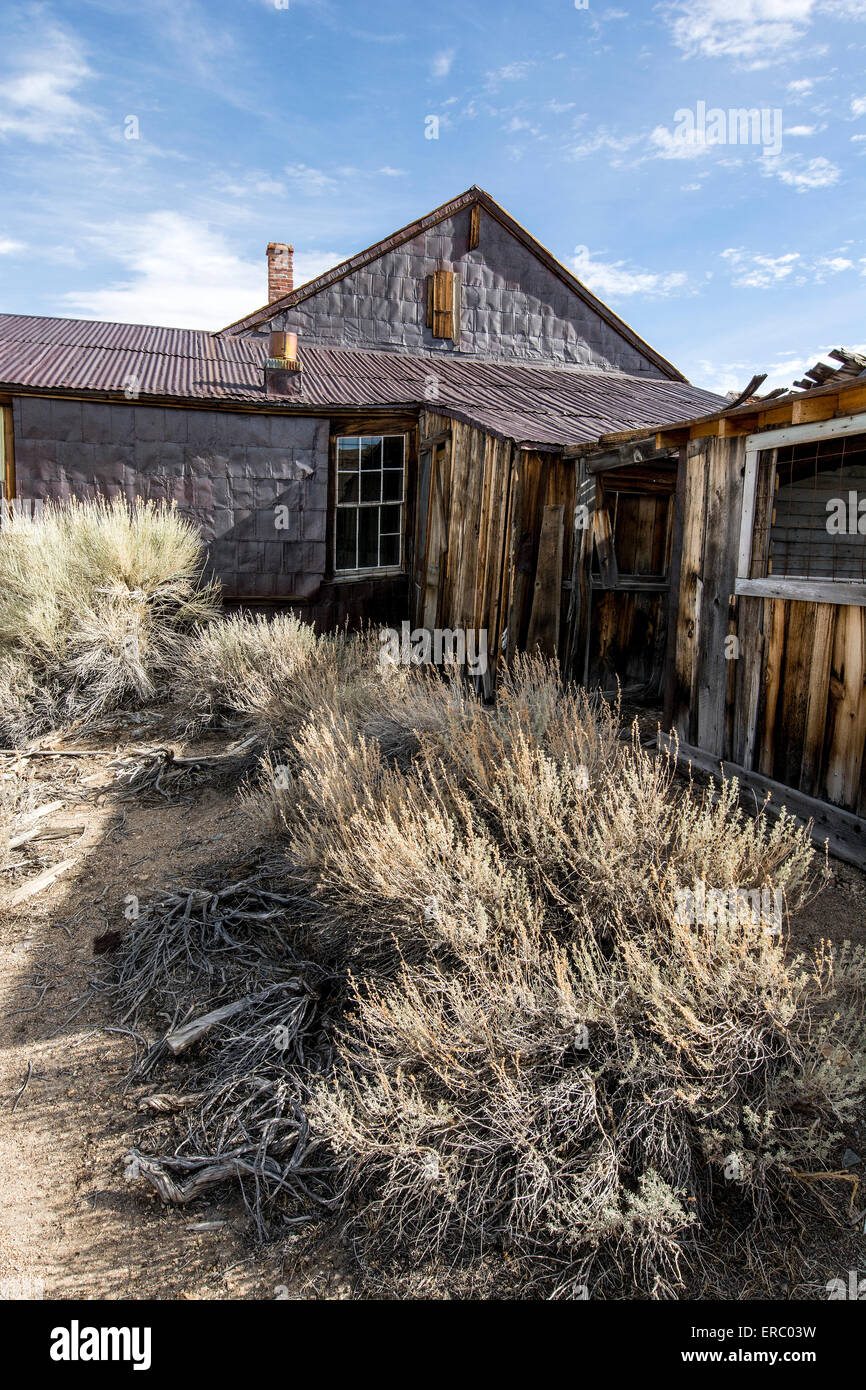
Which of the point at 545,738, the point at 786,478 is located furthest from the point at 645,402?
the point at 545,738

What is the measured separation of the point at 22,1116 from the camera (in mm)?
3295

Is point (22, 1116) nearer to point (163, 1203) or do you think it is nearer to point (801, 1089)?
point (163, 1203)

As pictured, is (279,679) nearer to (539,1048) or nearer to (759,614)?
(759,614)

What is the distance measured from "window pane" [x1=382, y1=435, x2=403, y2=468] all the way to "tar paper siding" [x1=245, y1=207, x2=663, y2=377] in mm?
2533

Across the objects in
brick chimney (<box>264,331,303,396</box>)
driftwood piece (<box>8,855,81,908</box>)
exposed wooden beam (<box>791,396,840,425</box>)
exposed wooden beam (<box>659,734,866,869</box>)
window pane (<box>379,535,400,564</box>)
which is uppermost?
brick chimney (<box>264,331,303,396</box>)

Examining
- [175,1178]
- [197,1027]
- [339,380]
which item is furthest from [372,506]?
[175,1178]

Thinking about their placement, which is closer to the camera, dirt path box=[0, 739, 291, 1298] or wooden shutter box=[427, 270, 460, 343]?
dirt path box=[0, 739, 291, 1298]

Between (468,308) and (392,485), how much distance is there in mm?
3800

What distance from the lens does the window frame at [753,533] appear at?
4.52 metres

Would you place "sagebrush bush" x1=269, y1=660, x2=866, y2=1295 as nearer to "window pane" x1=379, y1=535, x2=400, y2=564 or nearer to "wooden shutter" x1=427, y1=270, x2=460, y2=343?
"window pane" x1=379, y1=535, x2=400, y2=564

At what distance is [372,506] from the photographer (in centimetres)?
1074

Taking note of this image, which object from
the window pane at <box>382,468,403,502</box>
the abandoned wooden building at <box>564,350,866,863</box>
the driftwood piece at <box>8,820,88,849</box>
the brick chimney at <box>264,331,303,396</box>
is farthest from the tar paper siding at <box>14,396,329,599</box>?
the driftwood piece at <box>8,820,88,849</box>

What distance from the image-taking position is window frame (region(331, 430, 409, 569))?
10484mm
